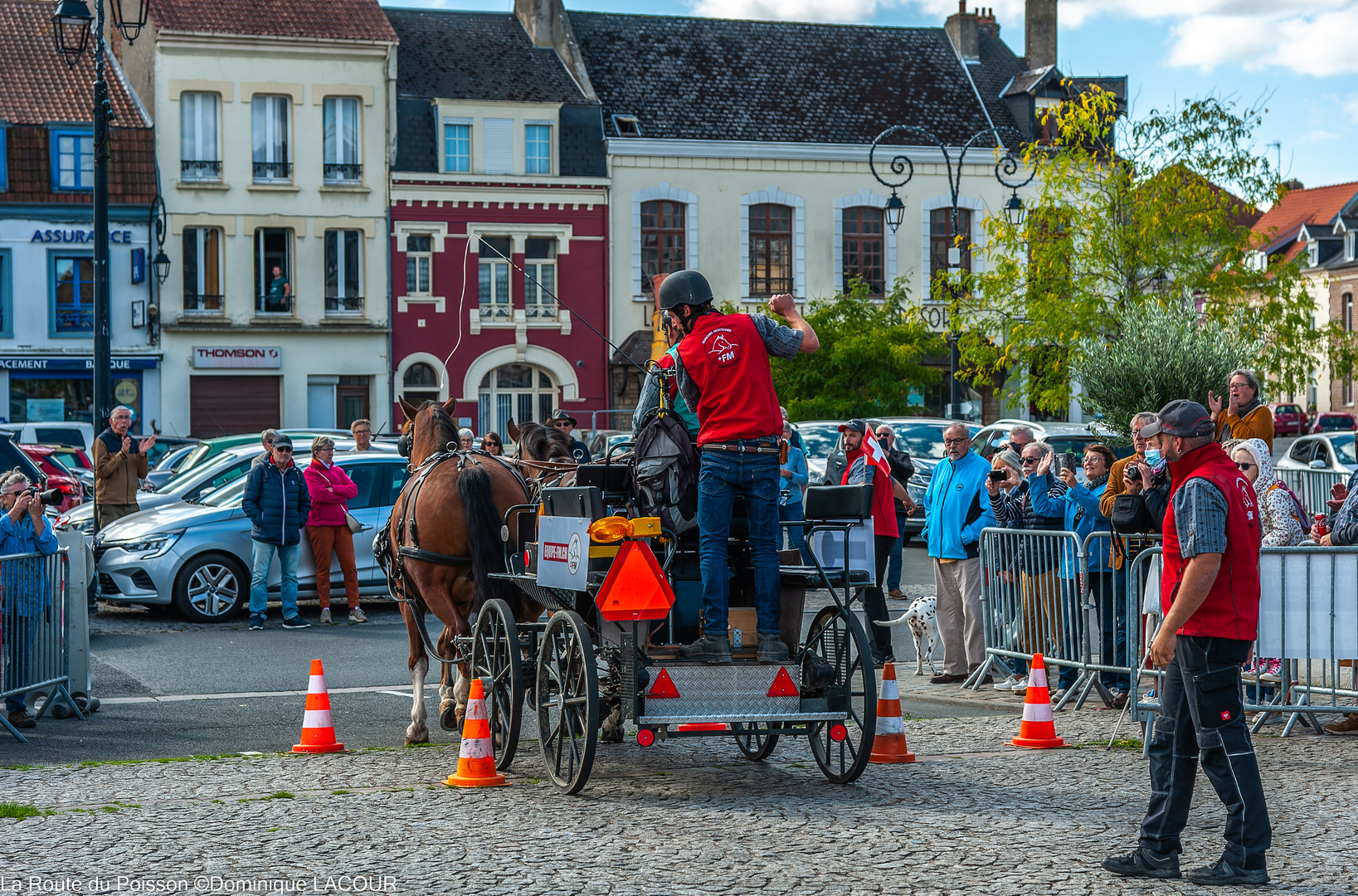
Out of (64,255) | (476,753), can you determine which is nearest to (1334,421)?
(64,255)

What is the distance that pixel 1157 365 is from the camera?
2358cm

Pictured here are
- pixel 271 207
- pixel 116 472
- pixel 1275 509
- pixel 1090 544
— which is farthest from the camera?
pixel 271 207

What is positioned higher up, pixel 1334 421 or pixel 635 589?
pixel 1334 421

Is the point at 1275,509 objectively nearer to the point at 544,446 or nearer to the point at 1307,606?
the point at 1307,606

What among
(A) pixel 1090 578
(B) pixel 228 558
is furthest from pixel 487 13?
(A) pixel 1090 578

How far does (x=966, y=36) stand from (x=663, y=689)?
126 feet

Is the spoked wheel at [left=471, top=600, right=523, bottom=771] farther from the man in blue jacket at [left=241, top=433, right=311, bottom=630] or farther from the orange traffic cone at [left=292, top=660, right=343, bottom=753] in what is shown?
the man in blue jacket at [left=241, top=433, right=311, bottom=630]

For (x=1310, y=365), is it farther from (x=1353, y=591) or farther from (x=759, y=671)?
(x=759, y=671)

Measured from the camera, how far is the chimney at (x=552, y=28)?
38656 millimetres

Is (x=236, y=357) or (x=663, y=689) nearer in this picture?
(x=663, y=689)

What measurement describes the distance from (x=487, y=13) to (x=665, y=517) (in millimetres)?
34920

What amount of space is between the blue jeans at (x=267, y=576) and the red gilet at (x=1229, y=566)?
10336 mm

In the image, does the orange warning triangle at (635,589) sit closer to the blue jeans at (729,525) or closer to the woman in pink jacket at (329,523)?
the blue jeans at (729,525)

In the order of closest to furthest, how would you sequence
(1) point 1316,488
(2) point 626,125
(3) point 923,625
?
(3) point 923,625 → (1) point 1316,488 → (2) point 626,125
